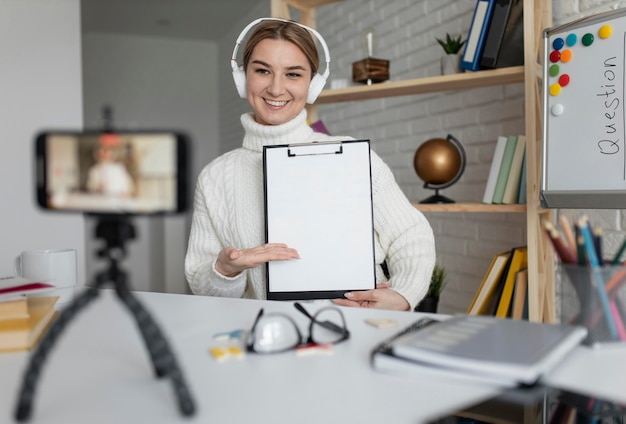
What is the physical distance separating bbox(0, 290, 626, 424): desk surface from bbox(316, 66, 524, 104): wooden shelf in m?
1.28

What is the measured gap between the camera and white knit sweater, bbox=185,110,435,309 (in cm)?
129

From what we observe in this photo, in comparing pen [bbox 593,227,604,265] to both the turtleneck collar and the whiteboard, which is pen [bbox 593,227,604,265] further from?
the turtleneck collar

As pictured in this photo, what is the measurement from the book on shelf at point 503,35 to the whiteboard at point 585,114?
33cm

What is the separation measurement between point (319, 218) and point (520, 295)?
80 centimetres

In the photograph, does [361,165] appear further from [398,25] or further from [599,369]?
[398,25]

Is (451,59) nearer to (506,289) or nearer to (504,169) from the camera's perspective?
(504,169)

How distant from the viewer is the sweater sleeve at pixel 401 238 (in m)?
1.26

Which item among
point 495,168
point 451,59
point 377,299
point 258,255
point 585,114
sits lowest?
point 377,299

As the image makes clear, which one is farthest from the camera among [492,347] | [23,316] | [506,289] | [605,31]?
[506,289]

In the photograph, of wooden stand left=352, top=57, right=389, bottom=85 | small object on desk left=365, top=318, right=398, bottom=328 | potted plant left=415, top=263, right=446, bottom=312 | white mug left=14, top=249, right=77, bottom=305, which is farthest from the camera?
wooden stand left=352, top=57, right=389, bottom=85

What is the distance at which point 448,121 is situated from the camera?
2396 mm

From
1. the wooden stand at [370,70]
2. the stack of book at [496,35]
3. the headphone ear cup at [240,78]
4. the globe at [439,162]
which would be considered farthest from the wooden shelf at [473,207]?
the headphone ear cup at [240,78]

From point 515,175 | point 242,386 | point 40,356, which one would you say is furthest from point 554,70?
point 40,356

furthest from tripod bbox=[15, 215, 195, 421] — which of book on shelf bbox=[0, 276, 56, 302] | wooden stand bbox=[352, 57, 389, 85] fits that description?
wooden stand bbox=[352, 57, 389, 85]
